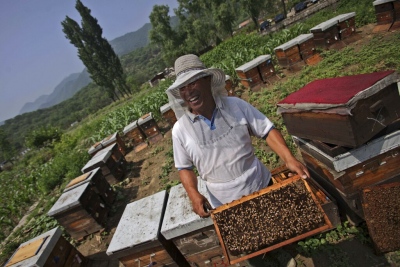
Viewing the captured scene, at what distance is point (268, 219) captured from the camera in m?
2.28

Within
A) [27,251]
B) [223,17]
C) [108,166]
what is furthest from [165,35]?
[27,251]

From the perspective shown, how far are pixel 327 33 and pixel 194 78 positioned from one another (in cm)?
984

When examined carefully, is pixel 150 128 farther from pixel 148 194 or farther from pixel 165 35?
pixel 165 35

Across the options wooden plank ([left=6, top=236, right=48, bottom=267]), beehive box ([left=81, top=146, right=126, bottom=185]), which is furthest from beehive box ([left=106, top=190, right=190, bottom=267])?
beehive box ([left=81, top=146, right=126, bottom=185])

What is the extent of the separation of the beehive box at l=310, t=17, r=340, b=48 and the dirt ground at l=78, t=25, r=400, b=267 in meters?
0.79

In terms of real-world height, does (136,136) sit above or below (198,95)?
below

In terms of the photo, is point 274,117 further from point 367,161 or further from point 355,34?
point 355,34

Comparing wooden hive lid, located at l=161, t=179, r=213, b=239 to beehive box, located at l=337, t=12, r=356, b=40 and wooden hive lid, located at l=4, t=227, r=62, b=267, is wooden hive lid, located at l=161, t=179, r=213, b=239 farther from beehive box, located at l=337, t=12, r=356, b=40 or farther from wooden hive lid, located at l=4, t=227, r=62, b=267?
beehive box, located at l=337, t=12, r=356, b=40

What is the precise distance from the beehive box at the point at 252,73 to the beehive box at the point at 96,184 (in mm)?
6478

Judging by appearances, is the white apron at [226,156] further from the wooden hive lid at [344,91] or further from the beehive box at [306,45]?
the beehive box at [306,45]

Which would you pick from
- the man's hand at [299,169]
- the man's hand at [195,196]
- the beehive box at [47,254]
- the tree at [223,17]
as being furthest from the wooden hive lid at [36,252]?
the tree at [223,17]

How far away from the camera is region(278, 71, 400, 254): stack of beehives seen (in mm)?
2295

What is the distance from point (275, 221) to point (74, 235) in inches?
238

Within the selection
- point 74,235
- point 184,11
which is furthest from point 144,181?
point 184,11
